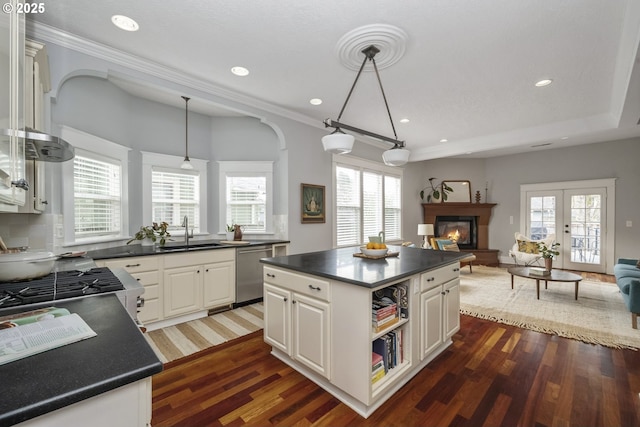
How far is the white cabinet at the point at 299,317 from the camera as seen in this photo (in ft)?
6.50

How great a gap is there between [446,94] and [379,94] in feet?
2.82

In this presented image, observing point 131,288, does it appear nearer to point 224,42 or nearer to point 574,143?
point 224,42

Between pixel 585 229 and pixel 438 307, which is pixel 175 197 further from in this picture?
pixel 585 229

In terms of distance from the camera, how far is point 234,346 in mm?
2705

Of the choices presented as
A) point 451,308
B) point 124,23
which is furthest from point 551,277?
point 124,23

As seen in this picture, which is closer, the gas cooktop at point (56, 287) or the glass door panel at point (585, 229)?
the gas cooktop at point (56, 287)

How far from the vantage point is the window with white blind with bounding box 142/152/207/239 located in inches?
148

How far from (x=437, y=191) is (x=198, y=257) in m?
6.16

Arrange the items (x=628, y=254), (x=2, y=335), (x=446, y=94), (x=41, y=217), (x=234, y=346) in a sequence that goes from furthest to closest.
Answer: (x=628, y=254)
(x=446, y=94)
(x=234, y=346)
(x=41, y=217)
(x=2, y=335)

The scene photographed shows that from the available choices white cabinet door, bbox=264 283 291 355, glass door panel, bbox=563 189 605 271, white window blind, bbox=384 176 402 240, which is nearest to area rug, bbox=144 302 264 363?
white cabinet door, bbox=264 283 291 355

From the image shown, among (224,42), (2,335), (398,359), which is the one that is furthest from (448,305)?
(224,42)

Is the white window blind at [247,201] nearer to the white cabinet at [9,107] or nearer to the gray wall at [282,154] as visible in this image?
the gray wall at [282,154]

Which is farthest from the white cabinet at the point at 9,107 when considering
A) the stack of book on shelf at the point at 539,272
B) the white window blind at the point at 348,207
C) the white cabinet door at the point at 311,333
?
the stack of book on shelf at the point at 539,272

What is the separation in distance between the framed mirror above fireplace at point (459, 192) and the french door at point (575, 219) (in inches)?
47.4
